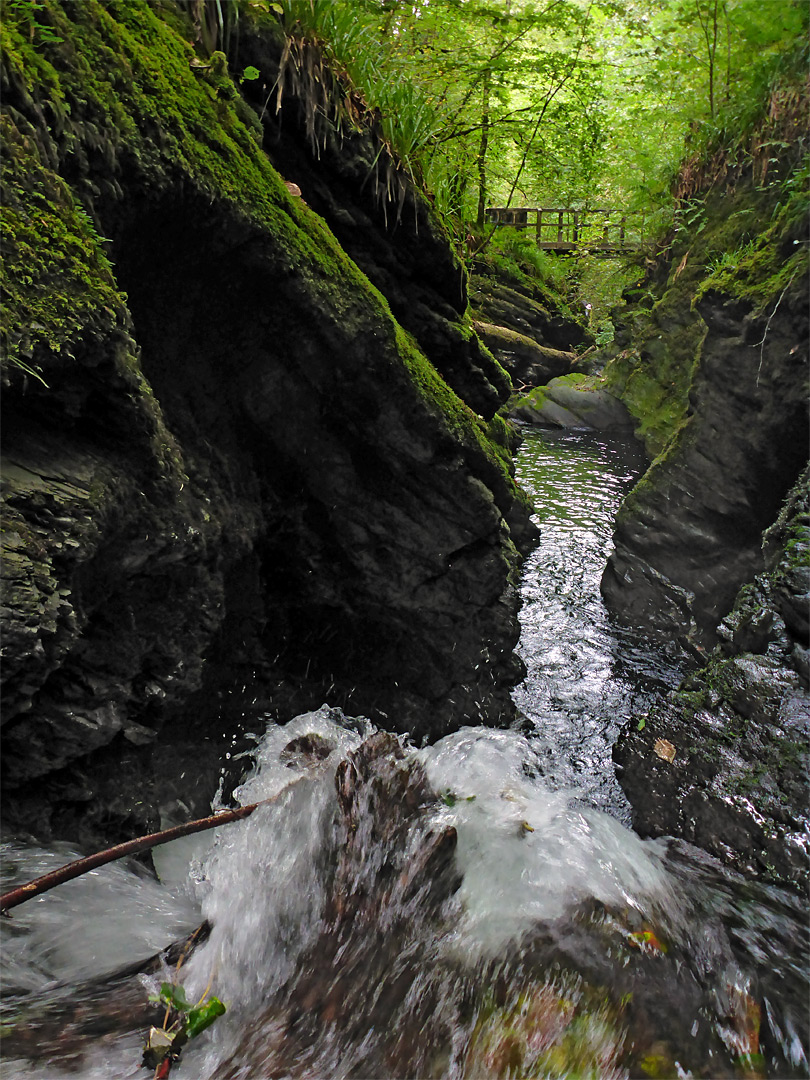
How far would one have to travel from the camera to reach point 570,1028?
173cm

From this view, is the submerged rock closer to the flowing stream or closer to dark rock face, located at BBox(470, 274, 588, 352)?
dark rock face, located at BBox(470, 274, 588, 352)

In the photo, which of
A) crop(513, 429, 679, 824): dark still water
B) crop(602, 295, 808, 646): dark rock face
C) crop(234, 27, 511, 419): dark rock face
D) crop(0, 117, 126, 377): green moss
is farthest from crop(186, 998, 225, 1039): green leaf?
crop(602, 295, 808, 646): dark rock face

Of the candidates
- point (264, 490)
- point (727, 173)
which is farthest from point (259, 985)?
point (727, 173)

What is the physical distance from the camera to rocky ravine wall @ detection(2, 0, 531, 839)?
207 cm

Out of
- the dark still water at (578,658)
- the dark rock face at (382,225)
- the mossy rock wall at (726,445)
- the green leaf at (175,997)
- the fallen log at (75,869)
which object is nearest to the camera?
the fallen log at (75,869)

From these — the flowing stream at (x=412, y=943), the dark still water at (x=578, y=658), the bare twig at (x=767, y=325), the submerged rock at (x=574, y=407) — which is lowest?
the dark still water at (x=578, y=658)

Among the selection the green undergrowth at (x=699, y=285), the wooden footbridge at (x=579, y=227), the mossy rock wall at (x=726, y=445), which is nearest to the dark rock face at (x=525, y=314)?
the wooden footbridge at (x=579, y=227)

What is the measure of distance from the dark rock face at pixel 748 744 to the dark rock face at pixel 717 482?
3.24 ft

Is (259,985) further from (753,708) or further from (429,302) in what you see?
(429,302)

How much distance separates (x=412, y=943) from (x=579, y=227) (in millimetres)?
17264

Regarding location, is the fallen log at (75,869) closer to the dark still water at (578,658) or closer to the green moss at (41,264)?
the green moss at (41,264)

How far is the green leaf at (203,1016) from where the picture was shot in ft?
5.66

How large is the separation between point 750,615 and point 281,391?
3336 mm

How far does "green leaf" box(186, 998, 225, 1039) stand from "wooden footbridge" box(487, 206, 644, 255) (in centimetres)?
978
